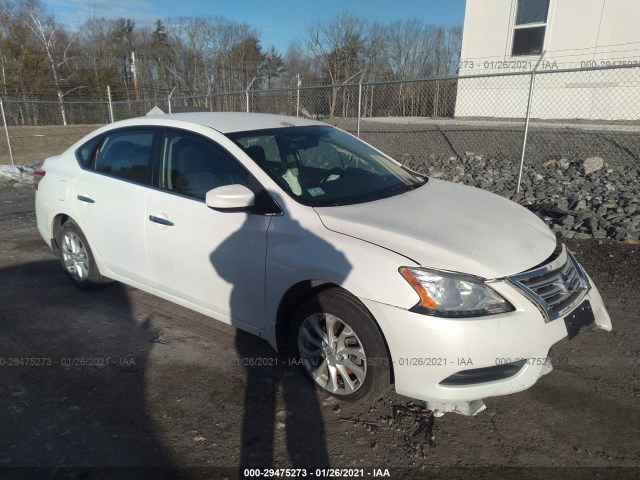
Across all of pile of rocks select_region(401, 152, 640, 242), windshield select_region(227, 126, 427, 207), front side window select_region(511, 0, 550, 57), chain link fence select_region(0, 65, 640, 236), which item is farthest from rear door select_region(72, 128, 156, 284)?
front side window select_region(511, 0, 550, 57)

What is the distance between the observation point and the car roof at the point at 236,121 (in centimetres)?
355

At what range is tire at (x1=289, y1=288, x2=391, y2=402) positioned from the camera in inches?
102

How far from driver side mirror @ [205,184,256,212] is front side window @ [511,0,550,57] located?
48.8ft

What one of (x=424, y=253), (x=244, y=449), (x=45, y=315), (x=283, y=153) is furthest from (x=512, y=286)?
(x=45, y=315)

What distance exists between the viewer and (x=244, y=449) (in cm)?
252

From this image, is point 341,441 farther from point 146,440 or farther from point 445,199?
point 445,199

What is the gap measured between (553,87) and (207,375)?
48.7 feet

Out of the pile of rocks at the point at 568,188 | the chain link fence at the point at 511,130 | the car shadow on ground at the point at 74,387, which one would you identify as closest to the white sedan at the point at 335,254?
the car shadow on ground at the point at 74,387

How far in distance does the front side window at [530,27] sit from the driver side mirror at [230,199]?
14.9 m

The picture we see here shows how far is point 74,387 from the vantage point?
10.1ft

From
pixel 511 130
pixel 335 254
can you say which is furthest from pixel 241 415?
pixel 511 130

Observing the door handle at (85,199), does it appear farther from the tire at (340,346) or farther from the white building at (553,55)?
the white building at (553,55)

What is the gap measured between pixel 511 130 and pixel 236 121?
978cm

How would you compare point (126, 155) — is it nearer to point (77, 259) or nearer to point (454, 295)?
point (77, 259)
